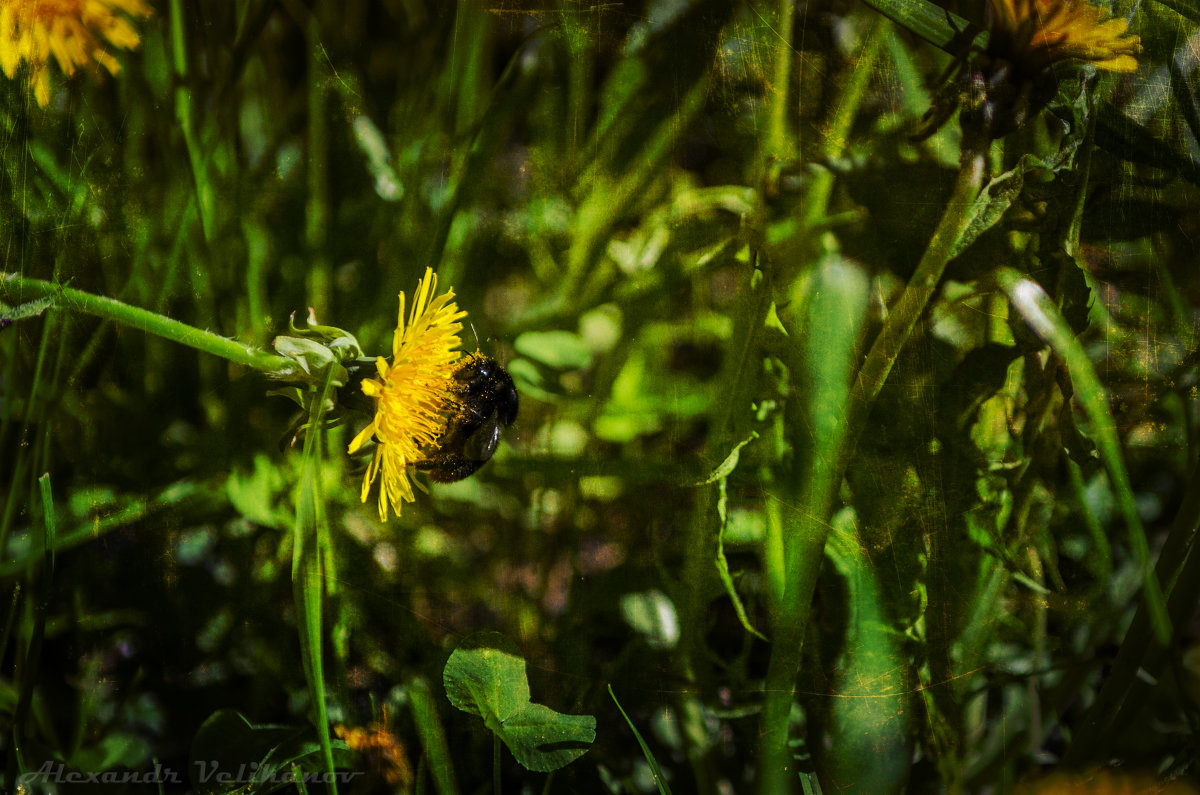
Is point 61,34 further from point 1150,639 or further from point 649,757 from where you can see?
point 1150,639

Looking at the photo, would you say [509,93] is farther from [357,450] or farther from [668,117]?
[357,450]

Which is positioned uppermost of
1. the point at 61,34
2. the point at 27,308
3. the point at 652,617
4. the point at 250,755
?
the point at 61,34

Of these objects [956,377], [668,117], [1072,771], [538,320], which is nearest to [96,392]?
[538,320]

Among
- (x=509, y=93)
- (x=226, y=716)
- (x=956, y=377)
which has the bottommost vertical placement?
(x=226, y=716)

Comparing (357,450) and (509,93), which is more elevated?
(509,93)

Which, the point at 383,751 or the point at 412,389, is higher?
the point at 412,389

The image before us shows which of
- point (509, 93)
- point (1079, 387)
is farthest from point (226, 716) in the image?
point (1079, 387)

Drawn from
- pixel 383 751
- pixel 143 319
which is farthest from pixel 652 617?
pixel 143 319
